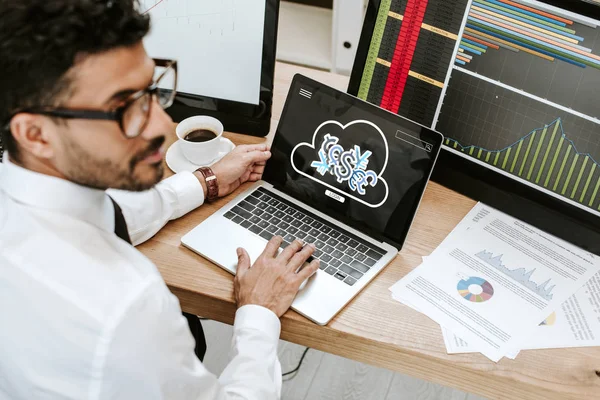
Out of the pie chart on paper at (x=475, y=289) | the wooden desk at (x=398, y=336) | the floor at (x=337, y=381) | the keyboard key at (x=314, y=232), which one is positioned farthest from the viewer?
the floor at (x=337, y=381)

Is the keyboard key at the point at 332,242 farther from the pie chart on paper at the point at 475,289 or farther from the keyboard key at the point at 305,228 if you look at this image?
the pie chart on paper at the point at 475,289

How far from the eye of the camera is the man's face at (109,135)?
31.8 inches

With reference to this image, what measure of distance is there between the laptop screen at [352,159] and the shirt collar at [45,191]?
1.42 feet

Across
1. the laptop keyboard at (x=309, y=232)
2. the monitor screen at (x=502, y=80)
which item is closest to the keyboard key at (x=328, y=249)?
the laptop keyboard at (x=309, y=232)

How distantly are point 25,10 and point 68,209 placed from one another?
28 cm

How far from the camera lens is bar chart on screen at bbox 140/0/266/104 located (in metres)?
1.28

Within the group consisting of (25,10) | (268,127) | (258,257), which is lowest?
(258,257)

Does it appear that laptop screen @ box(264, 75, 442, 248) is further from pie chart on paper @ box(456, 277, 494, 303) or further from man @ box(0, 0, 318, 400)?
man @ box(0, 0, 318, 400)

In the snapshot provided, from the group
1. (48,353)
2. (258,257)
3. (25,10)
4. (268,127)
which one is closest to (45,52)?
(25,10)

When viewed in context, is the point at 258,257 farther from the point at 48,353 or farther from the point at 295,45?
the point at 295,45

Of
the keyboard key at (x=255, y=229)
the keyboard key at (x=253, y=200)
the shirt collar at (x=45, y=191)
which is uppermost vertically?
the shirt collar at (x=45, y=191)

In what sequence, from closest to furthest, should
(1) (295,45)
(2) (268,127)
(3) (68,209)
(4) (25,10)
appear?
(4) (25,10), (3) (68,209), (2) (268,127), (1) (295,45)

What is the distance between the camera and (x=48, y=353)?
79cm

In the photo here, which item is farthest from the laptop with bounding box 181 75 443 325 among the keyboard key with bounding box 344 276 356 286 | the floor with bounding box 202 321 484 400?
the floor with bounding box 202 321 484 400
